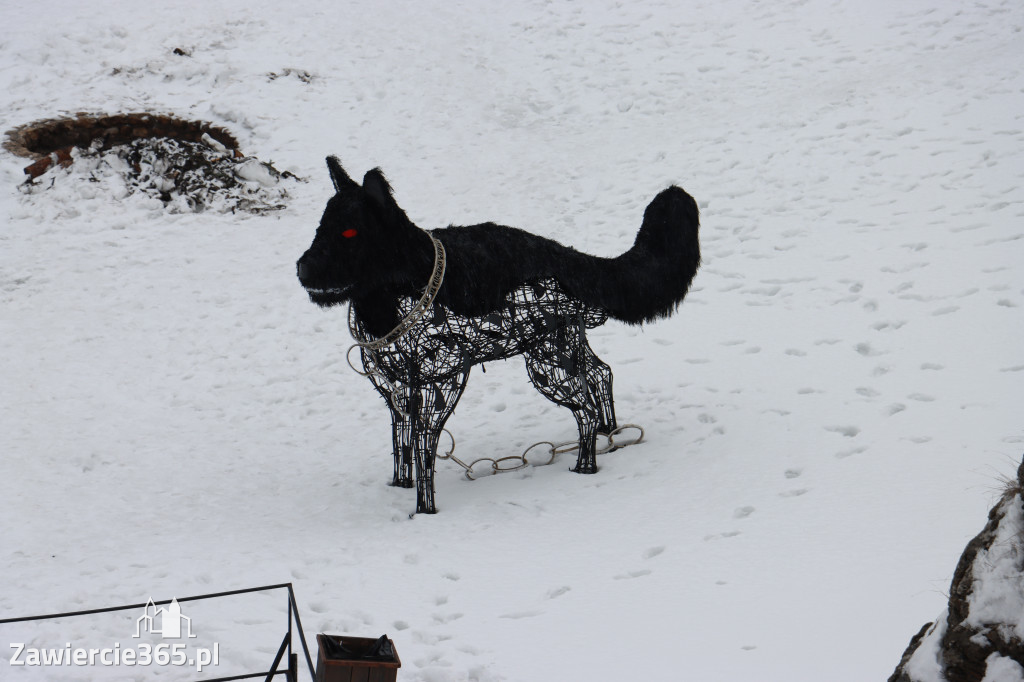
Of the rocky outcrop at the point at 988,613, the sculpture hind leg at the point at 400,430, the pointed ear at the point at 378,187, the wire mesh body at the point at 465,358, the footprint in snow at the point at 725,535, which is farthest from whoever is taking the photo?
the sculpture hind leg at the point at 400,430

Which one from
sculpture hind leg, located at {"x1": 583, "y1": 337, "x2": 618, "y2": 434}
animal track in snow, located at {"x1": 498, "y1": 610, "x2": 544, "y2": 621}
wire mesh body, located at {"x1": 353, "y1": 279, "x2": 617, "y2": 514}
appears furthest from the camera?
sculpture hind leg, located at {"x1": 583, "y1": 337, "x2": 618, "y2": 434}

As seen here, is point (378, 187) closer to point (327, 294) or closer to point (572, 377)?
point (327, 294)

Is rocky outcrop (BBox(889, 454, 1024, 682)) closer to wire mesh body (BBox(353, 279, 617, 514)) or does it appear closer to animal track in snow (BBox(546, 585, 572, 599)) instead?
animal track in snow (BBox(546, 585, 572, 599))

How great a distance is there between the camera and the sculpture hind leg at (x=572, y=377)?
6277 millimetres

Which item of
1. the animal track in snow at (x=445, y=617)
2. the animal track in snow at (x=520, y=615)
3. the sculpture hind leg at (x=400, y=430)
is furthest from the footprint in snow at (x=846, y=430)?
the animal track in snow at (x=445, y=617)

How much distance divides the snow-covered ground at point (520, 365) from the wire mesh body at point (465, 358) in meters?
0.41

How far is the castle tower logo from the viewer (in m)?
4.59

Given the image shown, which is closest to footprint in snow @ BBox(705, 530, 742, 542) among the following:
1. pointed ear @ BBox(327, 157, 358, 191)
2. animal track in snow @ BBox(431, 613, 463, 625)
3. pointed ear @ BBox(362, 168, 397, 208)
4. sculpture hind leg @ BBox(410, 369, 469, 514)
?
animal track in snow @ BBox(431, 613, 463, 625)

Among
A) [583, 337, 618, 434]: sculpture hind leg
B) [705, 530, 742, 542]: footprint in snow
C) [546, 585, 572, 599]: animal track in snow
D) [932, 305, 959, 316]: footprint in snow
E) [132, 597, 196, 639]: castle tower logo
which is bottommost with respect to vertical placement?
[546, 585, 572, 599]: animal track in snow

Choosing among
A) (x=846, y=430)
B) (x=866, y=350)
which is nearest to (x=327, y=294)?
(x=846, y=430)

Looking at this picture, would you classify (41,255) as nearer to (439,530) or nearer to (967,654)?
(439,530)

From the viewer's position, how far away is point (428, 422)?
598 centimetres

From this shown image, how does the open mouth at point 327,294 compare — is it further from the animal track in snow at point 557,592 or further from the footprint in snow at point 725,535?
the footprint in snow at point 725,535

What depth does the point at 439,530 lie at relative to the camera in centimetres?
577
